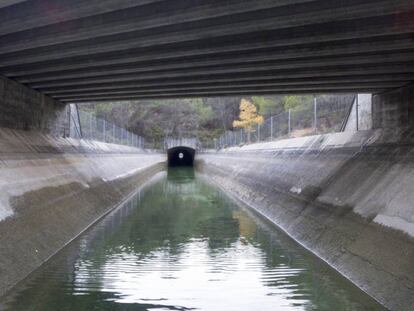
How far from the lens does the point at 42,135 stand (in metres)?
26.2

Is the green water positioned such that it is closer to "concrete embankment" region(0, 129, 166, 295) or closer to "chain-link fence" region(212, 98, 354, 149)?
"concrete embankment" region(0, 129, 166, 295)

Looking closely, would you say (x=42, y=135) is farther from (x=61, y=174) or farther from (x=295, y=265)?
(x=295, y=265)

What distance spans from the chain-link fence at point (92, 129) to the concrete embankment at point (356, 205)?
52.9 ft

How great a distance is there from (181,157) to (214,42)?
98.1 meters

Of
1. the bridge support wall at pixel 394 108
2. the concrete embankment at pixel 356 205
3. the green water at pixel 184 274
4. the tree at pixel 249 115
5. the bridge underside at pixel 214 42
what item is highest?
the tree at pixel 249 115

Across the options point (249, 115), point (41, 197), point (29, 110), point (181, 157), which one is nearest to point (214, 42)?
point (41, 197)

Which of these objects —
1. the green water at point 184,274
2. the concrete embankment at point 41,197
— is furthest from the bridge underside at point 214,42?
the green water at point 184,274

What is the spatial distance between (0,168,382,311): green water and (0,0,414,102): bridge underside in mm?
6334

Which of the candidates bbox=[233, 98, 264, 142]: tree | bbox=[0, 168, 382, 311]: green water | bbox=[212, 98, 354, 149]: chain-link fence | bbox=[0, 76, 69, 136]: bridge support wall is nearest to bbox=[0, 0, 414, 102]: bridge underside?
bbox=[0, 76, 69, 136]: bridge support wall

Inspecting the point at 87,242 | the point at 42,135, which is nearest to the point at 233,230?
the point at 87,242

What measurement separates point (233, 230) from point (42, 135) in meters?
13.3

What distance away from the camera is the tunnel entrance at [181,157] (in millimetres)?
100281

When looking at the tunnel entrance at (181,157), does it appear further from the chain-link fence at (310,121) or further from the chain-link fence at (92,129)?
the chain-link fence at (310,121)

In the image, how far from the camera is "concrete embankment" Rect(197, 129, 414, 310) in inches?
387
